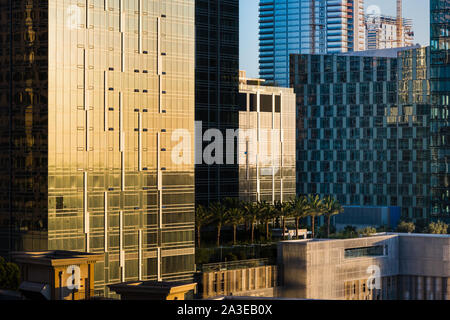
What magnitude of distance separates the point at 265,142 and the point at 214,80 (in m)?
48.9

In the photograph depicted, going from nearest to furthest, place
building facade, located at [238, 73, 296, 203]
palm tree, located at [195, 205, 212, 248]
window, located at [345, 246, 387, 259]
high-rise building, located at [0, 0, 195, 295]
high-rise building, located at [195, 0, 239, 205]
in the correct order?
high-rise building, located at [0, 0, 195, 295] < palm tree, located at [195, 205, 212, 248] < window, located at [345, 246, 387, 259] < high-rise building, located at [195, 0, 239, 205] < building facade, located at [238, 73, 296, 203]

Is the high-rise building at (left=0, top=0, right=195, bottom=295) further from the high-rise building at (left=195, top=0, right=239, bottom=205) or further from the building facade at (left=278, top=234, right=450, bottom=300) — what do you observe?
the high-rise building at (left=195, top=0, right=239, bottom=205)

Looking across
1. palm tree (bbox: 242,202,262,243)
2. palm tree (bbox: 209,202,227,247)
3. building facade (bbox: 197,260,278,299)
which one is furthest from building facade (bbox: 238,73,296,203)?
building facade (bbox: 197,260,278,299)

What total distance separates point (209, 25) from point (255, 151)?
157ft

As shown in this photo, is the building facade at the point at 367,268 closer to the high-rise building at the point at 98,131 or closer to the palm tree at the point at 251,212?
the palm tree at the point at 251,212

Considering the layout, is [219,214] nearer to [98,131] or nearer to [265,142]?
[98,131]

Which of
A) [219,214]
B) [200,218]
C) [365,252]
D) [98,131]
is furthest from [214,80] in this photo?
[98,131]

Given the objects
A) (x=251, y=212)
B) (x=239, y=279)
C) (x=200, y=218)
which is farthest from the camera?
(x=251, y=212)

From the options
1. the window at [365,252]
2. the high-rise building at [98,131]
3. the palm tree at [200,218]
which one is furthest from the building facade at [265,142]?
the high-rise building at [98,131]

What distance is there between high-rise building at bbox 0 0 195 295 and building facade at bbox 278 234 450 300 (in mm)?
21867

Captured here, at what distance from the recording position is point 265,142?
7559 inches

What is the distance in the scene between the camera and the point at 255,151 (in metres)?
189

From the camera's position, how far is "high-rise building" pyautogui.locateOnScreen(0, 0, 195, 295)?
3991 inches

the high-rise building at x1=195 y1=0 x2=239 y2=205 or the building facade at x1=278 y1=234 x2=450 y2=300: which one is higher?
the high-rise building at x1=195 y1=0 x2=239 y2=205
